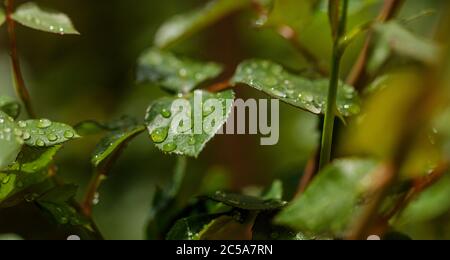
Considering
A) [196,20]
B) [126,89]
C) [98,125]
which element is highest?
[196,20]

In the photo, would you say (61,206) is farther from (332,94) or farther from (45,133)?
(332,94)

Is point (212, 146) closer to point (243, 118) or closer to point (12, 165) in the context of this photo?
point (243, 118)

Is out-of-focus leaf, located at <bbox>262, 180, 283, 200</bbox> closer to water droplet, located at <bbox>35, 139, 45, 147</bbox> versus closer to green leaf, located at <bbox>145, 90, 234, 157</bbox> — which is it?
green leaf, located at <bbox>145, 90, 234, 157</bbox>

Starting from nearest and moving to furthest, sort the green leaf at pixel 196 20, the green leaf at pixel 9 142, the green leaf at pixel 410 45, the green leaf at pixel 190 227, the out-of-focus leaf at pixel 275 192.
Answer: the green leaf at pixel 410 45, the green leaf at pixel 9 142, the green leaf at pixel 190 227, the out-of-focus leaf at pixel 275 192, the green leaf at pixel 196 20

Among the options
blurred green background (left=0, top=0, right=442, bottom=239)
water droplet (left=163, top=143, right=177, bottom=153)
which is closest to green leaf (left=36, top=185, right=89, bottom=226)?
water droplet (left=163, top=143, right=177, bottom=153)

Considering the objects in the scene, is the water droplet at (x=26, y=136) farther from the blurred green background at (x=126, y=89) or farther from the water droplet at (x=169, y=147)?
the blurred green background at (x=126, y=89)

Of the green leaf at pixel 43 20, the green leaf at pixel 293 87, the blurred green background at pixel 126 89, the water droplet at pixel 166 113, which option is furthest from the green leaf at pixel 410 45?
the blurred green background at pixel 126 89

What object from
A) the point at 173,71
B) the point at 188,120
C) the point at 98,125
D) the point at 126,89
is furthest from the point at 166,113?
the point at 126,89
